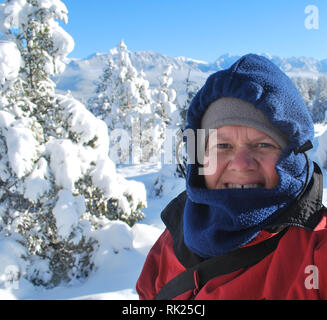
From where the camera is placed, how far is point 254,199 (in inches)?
50.6

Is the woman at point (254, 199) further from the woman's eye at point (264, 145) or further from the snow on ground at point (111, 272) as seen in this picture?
the snow on ground at point (111, 272)

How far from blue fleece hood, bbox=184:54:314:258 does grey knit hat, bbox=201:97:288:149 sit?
3cm

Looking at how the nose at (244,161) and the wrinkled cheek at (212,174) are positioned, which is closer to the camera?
the nose at (244,161)

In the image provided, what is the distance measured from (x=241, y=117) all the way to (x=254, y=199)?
427 mm

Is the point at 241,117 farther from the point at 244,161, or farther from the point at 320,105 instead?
the point at 320,105

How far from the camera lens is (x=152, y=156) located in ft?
89.0

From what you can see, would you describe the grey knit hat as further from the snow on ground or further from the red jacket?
the snow on ground

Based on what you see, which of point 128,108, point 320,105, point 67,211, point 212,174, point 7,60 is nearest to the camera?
point 212,174

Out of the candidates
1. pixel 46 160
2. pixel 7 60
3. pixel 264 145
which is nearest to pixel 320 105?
pixel 46 160

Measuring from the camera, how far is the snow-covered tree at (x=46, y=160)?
17.0 ft

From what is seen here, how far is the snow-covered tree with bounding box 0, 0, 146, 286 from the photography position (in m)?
5.20

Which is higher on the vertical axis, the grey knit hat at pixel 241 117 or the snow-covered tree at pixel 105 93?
the snow-covered tree at pixel 105 93

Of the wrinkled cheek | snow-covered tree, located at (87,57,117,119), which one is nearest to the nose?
the wrinkled cheek

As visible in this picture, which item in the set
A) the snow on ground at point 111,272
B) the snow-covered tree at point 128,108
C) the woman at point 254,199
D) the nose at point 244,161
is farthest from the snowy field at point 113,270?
the snow-covered tree at point 128,108
